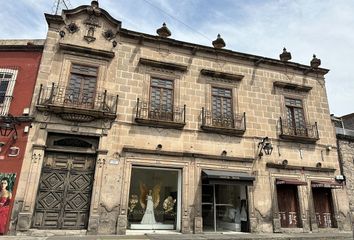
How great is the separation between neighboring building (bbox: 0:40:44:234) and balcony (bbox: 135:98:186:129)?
4456 mm

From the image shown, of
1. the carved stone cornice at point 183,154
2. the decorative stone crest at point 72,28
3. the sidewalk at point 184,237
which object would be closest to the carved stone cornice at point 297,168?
the carved stone cornice at point 183,154

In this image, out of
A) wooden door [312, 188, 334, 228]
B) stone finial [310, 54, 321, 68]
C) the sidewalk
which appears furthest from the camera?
stone finial [310, 54, 321, 68]

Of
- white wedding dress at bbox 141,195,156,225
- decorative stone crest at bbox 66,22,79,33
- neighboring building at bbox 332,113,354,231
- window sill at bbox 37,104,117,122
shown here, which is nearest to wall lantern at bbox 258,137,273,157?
neighboring building at bbox 332,113,354,231

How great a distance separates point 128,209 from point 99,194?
144 centimetres

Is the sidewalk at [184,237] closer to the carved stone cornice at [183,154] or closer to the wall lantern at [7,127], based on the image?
the carved stone cornice at [183,154]

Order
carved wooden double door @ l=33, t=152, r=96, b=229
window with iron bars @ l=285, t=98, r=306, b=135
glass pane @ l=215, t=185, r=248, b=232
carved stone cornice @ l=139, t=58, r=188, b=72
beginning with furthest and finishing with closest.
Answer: window with iron bars @ l=285, t=98, r=306, b=135
carved stone cornice @ l=139, t=58, r=188, b=72
glass pane @ l=215, t=185, r=248, b=232
carved wooden double door @ l=33, t=152, r=96, b=229

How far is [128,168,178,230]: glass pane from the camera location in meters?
11.3

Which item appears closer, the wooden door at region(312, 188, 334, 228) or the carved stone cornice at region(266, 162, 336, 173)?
the carved stone cornice at region(266, 162, 336, 173)

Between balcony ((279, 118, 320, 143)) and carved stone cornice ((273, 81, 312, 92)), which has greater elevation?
carved stone cornice ((273, 81, 312, 92))

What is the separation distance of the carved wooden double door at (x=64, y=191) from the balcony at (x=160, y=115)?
2.71m

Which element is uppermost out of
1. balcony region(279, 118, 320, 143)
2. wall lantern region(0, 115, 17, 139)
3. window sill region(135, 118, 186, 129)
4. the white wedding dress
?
balcony region(279, 118, 320, 143)

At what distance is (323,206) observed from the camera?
13.4 meters

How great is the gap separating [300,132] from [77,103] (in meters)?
11.1

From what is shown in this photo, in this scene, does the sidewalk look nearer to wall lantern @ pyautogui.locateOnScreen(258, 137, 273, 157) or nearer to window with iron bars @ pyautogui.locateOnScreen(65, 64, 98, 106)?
wall lantern @ pyautogui.locateOnScreen(258, 137, 273, 157)
